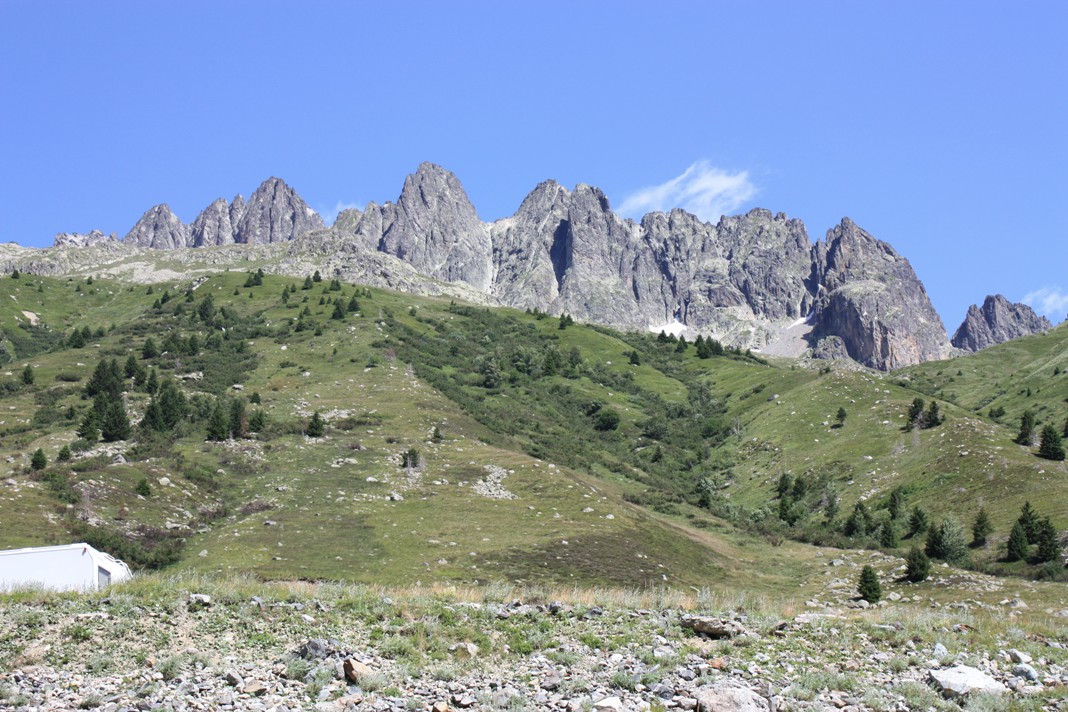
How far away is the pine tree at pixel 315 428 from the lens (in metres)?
71.9

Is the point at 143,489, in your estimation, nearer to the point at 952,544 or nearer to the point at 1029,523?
the point at 952,544

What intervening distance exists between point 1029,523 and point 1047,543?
8.49 feet

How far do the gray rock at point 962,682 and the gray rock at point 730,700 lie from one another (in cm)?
376

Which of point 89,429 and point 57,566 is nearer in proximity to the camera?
point 57,566

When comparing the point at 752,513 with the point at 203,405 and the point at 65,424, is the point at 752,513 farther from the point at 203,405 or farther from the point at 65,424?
the point at 65,424

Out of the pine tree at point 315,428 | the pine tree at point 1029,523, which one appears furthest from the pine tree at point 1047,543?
the pine tree at point 315,428

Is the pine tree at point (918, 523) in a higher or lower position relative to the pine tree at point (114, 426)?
lower

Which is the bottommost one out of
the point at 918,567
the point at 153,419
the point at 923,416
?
the point at 918,567

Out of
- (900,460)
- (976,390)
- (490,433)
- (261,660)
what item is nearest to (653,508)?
(490,433)

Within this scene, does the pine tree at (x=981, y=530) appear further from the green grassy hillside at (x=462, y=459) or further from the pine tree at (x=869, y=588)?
the pine tree at (x=869, y=588)

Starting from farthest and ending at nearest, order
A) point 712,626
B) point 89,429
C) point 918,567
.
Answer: point 89,429 → point 918,567 → point 712,626

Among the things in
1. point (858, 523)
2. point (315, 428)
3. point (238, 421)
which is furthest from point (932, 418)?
point (238, 421)

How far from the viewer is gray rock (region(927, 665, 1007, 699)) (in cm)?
1597

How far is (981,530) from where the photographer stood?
183 feet
